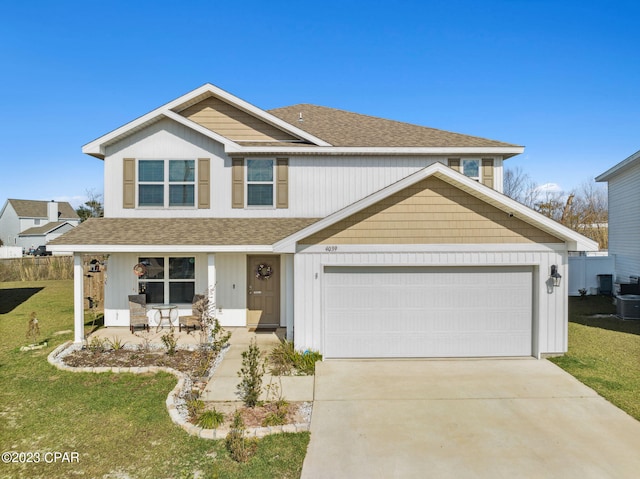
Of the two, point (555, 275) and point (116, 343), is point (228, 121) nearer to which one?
point (116, 343)

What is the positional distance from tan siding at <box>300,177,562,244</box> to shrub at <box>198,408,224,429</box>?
4.06 meters

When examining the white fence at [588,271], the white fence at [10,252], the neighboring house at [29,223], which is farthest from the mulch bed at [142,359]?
the neighboring house at [29,223]

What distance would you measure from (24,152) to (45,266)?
1250cm

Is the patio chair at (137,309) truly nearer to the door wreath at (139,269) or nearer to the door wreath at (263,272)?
the door wreath at (139,269)

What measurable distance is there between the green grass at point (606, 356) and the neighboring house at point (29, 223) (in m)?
56.0

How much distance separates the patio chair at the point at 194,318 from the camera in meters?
10.5

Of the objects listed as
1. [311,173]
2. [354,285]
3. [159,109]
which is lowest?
[354,285]

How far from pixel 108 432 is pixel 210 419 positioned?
147cm

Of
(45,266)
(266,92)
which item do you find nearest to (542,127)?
(266,92)

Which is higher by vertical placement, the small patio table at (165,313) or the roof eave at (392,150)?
the roof eave at (392,150)

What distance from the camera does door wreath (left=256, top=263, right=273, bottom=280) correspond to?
11.5 meters

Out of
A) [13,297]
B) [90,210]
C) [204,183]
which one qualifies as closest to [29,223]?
[90,210]

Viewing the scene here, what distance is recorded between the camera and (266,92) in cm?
2062

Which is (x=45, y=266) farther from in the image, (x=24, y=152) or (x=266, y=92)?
(x=266, y=92)
